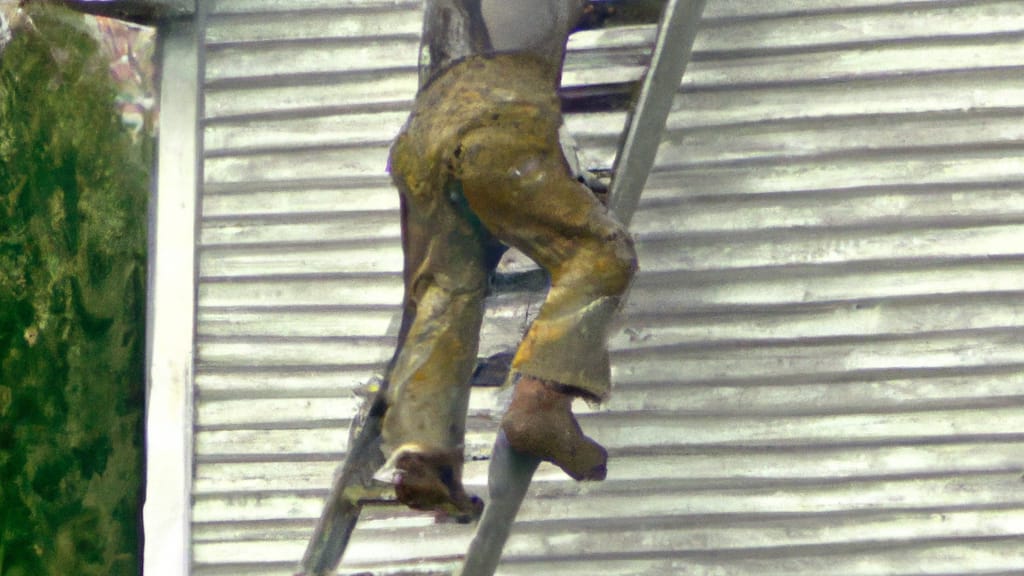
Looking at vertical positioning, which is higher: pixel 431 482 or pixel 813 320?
pixel 431 482

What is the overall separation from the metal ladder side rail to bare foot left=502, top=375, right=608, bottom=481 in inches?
5.1

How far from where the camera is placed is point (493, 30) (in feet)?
7.36

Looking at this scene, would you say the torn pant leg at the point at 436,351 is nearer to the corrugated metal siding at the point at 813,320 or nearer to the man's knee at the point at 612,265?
the man's knee at the point at 612,265

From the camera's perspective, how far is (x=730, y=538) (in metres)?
3.85

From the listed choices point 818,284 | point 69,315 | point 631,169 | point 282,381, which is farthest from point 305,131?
point 69,315

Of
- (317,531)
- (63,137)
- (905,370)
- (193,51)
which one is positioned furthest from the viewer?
(63,137)

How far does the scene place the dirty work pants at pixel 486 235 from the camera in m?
2.12

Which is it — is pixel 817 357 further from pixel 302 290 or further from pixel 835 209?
pixel 302 290

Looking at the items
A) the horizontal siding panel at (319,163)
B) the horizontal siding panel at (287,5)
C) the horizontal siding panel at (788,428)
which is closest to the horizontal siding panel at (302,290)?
the horizontal siding panel at (319,163)

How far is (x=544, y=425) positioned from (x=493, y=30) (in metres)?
0.82

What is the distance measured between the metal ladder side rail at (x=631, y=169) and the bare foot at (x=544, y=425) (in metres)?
0.13

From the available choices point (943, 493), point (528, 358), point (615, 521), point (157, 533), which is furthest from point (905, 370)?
point (157, 533)

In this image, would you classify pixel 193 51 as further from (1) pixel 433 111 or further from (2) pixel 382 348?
(1) pixel 433 111

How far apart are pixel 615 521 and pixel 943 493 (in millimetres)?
1160
